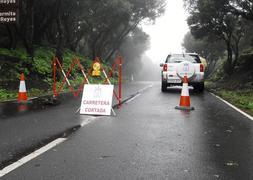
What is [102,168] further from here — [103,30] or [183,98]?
[103,30]

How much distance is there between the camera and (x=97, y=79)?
3316cm

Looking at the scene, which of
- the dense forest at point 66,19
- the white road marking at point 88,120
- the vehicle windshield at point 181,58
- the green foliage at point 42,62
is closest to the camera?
the white road marking at point 88,120

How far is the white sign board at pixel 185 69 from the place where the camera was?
19.4 m

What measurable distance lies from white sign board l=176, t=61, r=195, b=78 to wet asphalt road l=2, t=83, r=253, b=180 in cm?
903

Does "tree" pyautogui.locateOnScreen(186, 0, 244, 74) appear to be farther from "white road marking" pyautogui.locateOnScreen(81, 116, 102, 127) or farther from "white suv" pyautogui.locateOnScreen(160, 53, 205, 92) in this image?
"white road marking" pyautogui.locateOnScreen(81, 116, 102, 127)

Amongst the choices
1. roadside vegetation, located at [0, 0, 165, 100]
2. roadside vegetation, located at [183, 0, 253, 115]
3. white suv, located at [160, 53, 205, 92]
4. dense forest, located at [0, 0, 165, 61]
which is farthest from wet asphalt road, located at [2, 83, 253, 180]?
dense forest, located at [0, 0, 165, 61]

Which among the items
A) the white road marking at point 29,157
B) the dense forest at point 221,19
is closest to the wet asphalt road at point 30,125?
the white road marking at point 29,157

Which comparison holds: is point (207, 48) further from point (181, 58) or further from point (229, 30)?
point (181, 58)

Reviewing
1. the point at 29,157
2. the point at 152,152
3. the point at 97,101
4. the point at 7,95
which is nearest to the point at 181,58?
the point at 7,95

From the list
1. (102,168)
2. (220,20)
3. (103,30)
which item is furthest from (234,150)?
(103,30)

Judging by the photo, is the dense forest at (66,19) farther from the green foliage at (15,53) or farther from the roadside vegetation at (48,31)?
the green foliage at (15,53)

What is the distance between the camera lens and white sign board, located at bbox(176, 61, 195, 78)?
763 inches

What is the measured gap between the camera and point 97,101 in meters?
11.0

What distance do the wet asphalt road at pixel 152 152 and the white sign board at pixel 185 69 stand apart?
29.6ft
